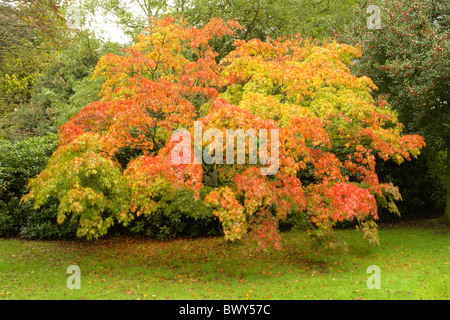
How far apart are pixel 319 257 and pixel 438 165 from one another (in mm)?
8297

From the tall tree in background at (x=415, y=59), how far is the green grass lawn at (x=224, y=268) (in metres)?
3.61

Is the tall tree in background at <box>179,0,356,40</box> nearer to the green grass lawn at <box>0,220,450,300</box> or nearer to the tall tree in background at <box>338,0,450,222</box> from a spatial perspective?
the tall tree in background at <box>338,0,450,222</box>

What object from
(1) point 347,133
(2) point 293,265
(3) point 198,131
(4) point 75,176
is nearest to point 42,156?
(4) point 75,176

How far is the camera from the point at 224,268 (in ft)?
27.3

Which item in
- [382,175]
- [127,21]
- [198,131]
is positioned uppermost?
[127,21]

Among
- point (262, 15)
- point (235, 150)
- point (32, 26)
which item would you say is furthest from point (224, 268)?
point (262, 15)

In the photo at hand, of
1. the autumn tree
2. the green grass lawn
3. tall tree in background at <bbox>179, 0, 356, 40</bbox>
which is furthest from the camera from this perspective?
tall tree in background at <bbox>179, 0, 356, 40</bbox>

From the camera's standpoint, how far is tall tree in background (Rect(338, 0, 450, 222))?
8898mm

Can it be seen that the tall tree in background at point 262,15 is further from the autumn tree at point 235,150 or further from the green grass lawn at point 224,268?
the green grass lawn at point 224,268

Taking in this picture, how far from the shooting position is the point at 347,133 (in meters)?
7.77

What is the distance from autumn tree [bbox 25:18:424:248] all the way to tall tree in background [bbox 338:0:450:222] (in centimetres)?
200

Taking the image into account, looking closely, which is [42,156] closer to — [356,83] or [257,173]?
[257,173]

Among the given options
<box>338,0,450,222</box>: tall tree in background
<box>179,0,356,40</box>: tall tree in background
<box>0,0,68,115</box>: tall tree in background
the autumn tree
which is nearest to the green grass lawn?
the autumn tree

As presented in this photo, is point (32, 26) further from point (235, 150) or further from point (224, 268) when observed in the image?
point (224, 268)
